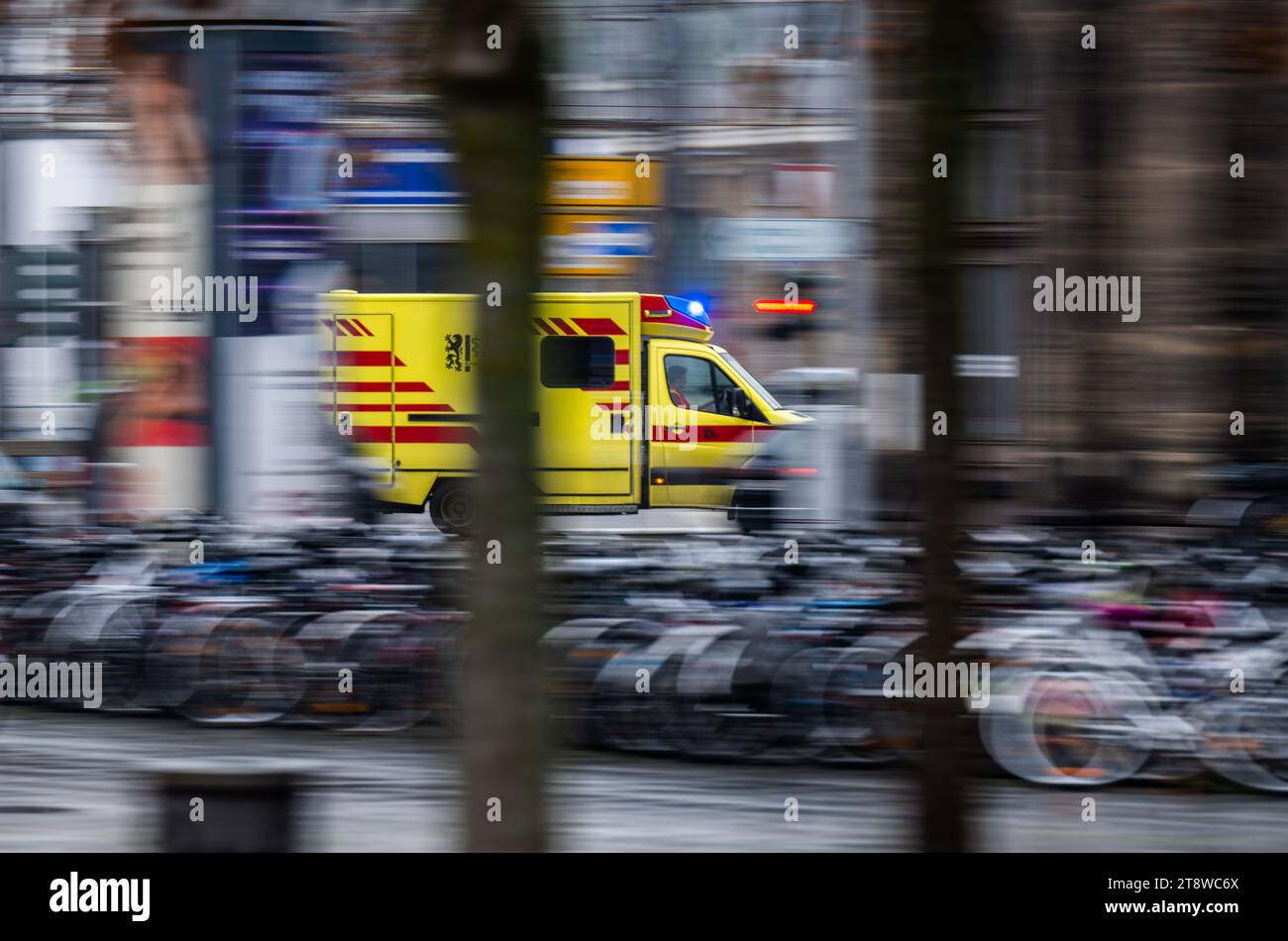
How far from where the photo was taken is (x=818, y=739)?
9234 mm

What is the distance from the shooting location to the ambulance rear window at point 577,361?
62.8 feet

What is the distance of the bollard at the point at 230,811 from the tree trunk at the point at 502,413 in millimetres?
463

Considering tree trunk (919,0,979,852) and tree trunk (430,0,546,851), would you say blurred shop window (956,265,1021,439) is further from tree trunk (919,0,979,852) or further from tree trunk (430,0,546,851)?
tree trunk (430,0,546,851)

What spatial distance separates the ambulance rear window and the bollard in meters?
13.7

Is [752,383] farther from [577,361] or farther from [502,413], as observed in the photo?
[502,413]

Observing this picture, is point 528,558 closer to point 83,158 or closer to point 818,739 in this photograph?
point 818,739

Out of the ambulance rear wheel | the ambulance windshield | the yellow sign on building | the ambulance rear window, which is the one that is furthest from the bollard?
the ambulance windshield

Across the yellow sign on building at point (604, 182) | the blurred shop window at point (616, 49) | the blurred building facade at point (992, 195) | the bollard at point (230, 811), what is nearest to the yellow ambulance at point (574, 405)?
the blurred building facade at point (992, 195)

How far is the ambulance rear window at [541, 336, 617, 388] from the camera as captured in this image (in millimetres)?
19141

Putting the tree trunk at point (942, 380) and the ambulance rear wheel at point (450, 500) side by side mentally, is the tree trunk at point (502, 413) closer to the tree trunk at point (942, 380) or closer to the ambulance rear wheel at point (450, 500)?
the tree trunk at point (942, 380)

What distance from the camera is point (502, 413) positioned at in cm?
539
